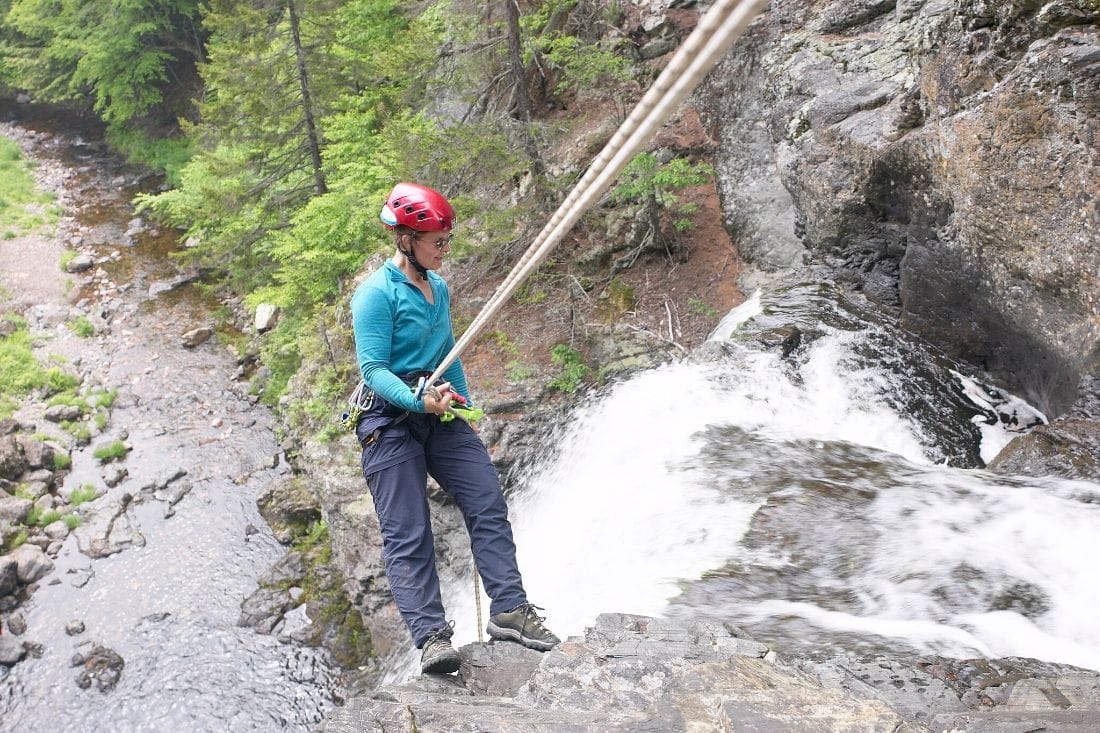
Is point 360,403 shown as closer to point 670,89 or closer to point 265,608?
point 670,89

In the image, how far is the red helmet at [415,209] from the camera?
3.63m

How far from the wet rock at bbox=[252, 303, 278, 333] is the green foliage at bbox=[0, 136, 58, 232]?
35.6 ft

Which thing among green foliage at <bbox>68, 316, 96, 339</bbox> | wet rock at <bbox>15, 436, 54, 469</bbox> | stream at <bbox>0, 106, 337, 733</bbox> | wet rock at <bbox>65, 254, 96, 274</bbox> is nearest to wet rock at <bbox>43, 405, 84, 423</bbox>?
stream at <bbox>0, 106, 337, 733</bbox>

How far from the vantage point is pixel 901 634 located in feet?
12.3

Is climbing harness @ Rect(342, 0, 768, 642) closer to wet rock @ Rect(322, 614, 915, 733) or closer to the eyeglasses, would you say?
the eyeglasses

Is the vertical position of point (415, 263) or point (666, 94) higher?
point (666, 94)

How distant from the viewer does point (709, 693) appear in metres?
2.77

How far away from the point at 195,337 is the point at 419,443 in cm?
1374

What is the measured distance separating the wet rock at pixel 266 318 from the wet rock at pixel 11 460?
4685 millimetres

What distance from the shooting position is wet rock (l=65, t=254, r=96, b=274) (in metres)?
19.1

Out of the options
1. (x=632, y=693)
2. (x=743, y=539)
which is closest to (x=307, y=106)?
(x=743, y=539)

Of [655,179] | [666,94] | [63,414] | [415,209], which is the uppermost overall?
[666,94]

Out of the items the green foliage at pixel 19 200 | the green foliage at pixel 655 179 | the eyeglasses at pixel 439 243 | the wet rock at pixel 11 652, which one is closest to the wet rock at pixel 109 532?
the wet rock at pixel 11 652

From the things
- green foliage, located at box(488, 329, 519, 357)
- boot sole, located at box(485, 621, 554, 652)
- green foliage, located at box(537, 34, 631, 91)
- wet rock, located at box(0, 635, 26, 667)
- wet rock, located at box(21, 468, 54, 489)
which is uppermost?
green foliage, located at box(537, 34, 631, 91)
